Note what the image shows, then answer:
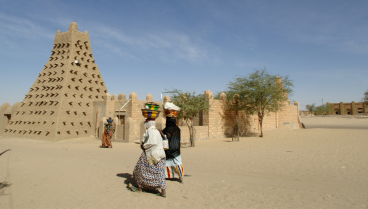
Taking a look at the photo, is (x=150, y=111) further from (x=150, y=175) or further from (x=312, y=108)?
(x=312, y=108)

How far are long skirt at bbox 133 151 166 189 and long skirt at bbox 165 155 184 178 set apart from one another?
32.8 inches

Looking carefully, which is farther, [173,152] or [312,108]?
[312,108]

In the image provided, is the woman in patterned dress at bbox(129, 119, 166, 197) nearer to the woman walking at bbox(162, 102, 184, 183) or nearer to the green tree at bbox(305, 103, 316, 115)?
the woman walking at bbox(162, 102, 184, 183)

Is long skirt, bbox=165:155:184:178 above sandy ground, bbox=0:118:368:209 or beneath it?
above

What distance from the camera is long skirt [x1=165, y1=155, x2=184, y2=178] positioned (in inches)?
220

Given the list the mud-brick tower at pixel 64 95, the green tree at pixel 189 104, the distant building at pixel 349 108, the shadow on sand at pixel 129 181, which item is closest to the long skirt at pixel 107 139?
the green tree at pixel 189 104

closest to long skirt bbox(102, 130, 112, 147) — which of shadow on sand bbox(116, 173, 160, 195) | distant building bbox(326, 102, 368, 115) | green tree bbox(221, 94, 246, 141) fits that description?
shadow on sand bbox(116, 173, 160, 195)

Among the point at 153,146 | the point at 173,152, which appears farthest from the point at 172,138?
the point at 153,146

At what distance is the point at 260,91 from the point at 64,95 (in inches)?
660

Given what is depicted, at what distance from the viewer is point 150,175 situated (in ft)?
15.3

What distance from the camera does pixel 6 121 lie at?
25.6 m

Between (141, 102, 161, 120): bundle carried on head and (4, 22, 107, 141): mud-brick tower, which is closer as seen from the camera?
(141, 102, 161, 120): bundle carried on head

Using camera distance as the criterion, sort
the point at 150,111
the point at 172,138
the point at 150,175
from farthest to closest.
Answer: the point at 172,138, the point at 150,111, the point at 150,175

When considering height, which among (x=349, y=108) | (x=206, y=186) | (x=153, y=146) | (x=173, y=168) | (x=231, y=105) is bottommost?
(x=206, y=186)
